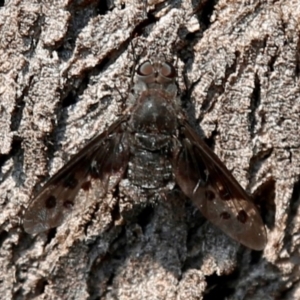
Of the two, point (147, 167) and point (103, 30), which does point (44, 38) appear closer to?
point (103, 30)

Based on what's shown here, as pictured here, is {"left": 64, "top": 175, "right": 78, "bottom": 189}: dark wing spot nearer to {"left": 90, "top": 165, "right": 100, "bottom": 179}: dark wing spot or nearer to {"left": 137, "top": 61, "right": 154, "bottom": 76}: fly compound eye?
{"left": 90, "top": 165, "right": 100, "bottom": 179}: dark wing spot

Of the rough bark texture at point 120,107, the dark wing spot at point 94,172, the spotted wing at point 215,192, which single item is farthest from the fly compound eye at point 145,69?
the dark wing spot at point 94,172

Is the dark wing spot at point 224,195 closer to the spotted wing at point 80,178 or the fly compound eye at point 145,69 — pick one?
the spotted wing at point 80,178

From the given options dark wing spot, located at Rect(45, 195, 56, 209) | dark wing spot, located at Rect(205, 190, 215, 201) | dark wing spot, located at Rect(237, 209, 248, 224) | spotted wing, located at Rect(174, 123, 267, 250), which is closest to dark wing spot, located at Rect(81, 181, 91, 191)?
dark wing spot, located at Rect(45, 195, 56, 209)

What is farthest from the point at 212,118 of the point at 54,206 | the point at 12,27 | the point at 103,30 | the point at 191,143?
the point at 12,27

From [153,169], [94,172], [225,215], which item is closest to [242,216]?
[225,215]

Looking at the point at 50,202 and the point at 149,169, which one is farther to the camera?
the point at 149,169

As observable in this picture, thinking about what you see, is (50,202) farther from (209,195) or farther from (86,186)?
(209,195)
